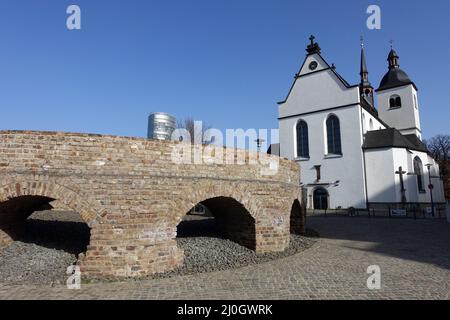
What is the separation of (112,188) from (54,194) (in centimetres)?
123

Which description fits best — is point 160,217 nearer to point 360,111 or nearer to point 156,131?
point 360,111

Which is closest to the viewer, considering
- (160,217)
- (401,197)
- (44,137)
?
(44,137)

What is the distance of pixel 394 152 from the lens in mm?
29953

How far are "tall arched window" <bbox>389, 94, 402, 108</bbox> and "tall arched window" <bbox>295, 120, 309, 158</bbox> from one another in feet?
53.4

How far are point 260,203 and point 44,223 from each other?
7897mm

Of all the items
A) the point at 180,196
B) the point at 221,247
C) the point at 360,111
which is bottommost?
the point at 221,247

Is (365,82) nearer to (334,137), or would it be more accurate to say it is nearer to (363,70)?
(363,70)

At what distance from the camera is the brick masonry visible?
6.81 metres

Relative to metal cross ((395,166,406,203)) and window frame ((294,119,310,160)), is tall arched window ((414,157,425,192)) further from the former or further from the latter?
window frame ((294,119,310,160))

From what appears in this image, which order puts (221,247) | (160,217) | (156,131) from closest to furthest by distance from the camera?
(160,217)
(221,247)
(156,131)

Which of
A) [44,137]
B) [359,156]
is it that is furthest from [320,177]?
[44,137]

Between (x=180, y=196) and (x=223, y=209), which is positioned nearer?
(x=180, y=196)

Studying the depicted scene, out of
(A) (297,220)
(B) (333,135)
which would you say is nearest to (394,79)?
(B) (333,135)

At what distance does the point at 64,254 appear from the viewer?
25.1 feet
